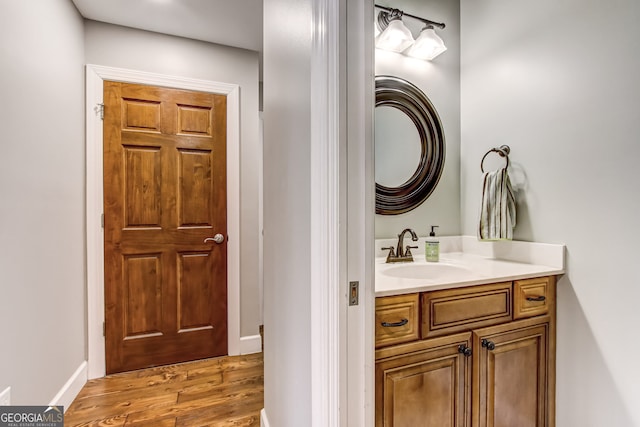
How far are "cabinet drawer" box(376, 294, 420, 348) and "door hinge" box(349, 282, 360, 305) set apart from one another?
275mm

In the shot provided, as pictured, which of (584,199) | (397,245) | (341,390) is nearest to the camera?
(341,390)

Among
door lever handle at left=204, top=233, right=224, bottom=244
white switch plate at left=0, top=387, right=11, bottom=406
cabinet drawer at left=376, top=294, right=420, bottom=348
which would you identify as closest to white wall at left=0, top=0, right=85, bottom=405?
white switch plate at left=0, top=387, right=11, bottom=406

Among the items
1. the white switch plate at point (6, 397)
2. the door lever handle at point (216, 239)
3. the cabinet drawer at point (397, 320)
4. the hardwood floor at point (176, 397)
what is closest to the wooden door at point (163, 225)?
the door lever handle at point (216, 239)

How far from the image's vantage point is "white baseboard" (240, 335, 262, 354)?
2.42 meters

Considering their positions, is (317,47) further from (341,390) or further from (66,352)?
(66,352)

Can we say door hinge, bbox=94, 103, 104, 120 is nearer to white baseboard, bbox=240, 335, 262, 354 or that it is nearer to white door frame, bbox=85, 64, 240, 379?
white door frame, bbox=85, 64, 240, 379

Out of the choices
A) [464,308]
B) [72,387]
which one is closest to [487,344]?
[464,308]

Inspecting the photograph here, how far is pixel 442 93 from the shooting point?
1887 mm

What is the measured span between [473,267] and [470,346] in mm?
423

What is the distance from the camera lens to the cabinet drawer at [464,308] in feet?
3.55

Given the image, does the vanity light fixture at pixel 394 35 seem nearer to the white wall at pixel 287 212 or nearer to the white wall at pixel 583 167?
the white wall at pixel 583 167

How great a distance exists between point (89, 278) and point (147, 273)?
0.33m

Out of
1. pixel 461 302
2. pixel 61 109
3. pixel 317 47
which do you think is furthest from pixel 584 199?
pixel 61 109

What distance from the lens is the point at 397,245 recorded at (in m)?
1.66
